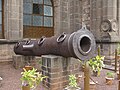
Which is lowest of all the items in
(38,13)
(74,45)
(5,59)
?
(5,59)

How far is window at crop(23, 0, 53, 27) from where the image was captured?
9.72m

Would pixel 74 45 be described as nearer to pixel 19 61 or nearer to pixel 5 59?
pixel 19 61

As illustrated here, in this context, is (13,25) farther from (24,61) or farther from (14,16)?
(24,61)

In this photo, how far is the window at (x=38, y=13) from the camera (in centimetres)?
972

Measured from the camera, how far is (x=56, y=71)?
418cm

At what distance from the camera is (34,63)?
6375 mm

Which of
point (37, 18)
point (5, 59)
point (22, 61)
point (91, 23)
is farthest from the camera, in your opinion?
point (37, 18)

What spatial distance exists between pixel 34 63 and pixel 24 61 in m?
0.41

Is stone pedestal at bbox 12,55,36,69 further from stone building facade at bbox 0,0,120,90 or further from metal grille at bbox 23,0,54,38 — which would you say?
metal grille at bbox 23,0,54,38

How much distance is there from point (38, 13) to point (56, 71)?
21.4ft

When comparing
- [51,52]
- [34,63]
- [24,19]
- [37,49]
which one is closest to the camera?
[51,52]

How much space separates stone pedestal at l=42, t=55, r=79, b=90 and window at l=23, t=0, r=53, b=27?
5813 mm

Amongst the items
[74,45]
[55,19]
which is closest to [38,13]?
[55,19]

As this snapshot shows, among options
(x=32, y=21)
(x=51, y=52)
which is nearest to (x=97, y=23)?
(x=32, y=21)
